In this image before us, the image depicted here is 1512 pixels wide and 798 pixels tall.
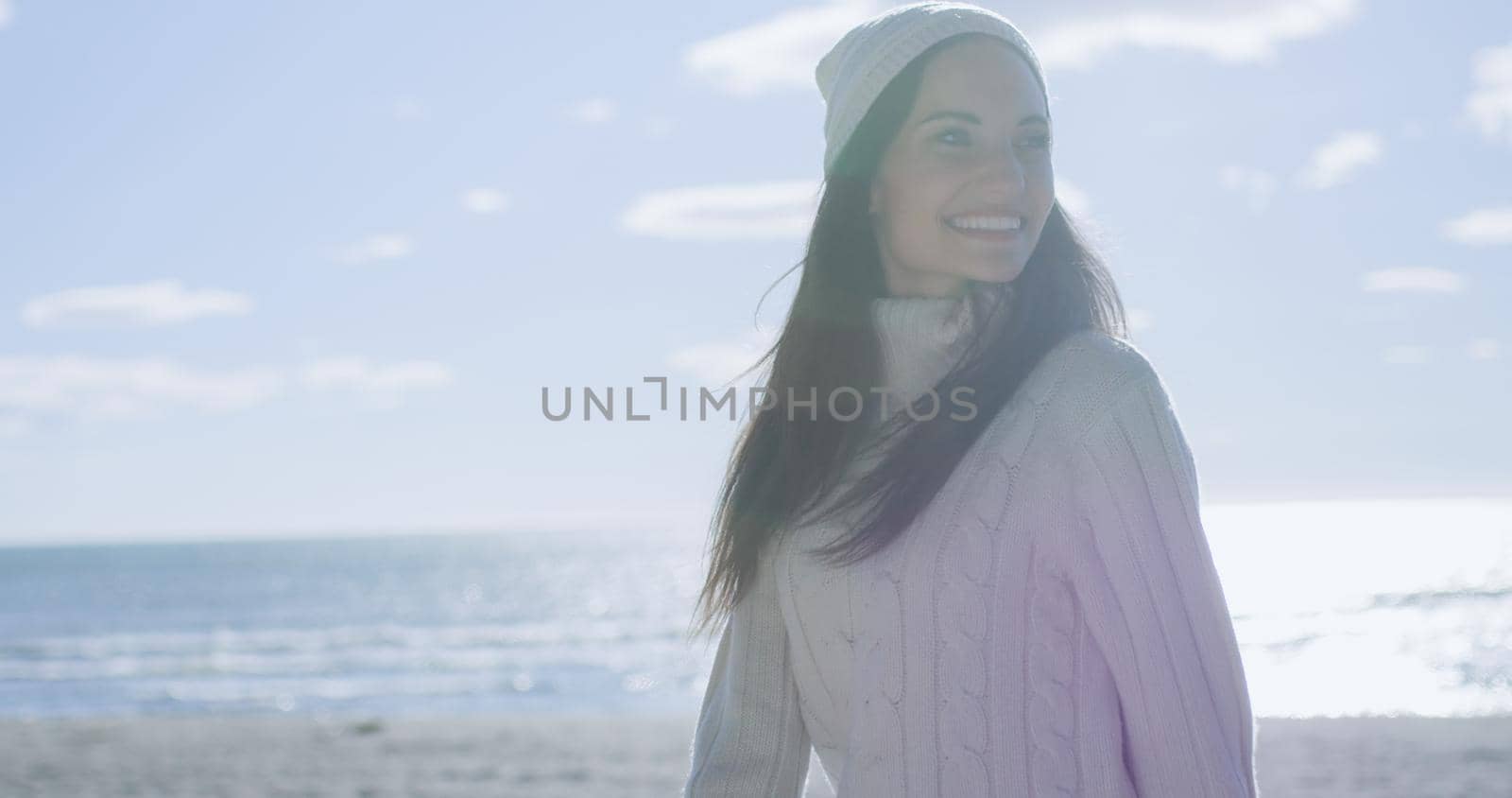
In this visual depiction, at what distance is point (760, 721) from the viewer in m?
2.07

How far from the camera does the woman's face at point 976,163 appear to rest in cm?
187

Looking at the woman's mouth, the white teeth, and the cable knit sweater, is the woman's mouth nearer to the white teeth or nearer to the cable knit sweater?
the white teeth

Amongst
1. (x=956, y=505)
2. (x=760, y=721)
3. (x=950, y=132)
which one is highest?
(x=950, y=132)

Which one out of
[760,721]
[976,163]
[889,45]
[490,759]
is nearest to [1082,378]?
[976,163]

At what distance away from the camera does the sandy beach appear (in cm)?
1011

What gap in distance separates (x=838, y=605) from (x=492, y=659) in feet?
81.0

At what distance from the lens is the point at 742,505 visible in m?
2.10

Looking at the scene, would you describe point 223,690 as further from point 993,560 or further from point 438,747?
point 993,560

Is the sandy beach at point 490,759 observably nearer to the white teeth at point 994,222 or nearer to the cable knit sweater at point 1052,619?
the cable knit sweater at point 1052,619

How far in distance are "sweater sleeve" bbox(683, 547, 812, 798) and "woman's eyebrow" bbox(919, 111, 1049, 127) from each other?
0.68m

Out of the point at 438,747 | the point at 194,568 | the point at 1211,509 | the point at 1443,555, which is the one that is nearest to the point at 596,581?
the point at 194,568

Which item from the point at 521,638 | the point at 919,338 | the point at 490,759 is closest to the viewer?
the point at 919,338

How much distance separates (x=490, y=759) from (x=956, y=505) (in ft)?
35.9

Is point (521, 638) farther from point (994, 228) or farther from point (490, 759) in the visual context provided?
point (994, 228)
